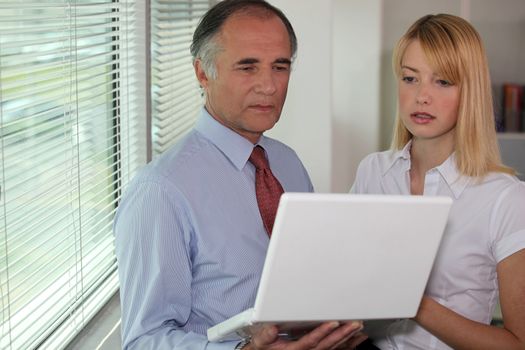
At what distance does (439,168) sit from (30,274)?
0.96m

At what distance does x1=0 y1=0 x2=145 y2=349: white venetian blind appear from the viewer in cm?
166

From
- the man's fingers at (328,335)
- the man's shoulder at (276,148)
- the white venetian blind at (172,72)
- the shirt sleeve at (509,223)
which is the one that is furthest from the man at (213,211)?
the white venetian blind at (172,72)

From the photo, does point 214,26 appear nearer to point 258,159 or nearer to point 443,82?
point 258,159

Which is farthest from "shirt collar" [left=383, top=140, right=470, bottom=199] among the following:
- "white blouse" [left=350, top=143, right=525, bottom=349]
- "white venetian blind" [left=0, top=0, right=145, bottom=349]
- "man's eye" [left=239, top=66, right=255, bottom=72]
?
"white venetian blind" [left=0, top=0, right=145, bottom=349]

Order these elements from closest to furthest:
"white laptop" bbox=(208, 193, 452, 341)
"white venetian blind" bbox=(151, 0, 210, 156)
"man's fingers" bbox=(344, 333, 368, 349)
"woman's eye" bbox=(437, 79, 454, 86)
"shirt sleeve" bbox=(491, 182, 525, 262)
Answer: "white laptop" bbox=(208, 193, 452, 341)
"man's fingers" bbox=(344, 333, 368, 349)
"shirt sleeve" bbox=(491, 182, 525, 262)
"woman's eye" bbox=(437, 79, 454, 86)
"white venetian blind" bbox=(151, 0, 210, 156)

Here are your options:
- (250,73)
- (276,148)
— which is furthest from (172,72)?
(250,73)

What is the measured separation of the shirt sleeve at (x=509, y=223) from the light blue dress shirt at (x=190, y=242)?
0.51 meters

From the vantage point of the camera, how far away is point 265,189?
1828 mm

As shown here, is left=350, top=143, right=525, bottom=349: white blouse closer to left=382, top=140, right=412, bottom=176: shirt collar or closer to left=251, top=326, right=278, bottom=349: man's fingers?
left=382, top=140, right=412, bottom=176: shirt collar

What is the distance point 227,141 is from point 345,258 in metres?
0.59

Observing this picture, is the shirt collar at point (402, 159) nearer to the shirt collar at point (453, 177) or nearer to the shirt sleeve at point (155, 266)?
the shirt collar at point (453, 177)

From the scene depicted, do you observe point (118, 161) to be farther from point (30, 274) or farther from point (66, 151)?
point (30, 274)

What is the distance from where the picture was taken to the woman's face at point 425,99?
1.85 metres

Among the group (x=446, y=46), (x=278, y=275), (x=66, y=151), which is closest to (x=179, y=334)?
(x=278, y=275)
